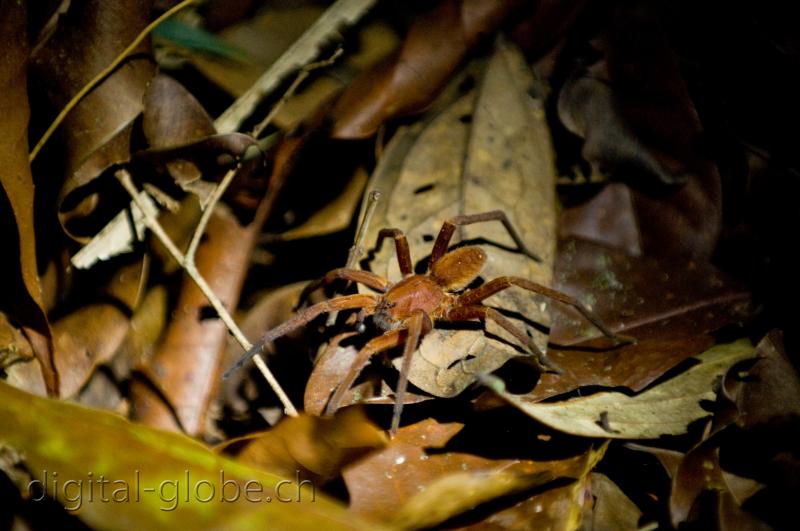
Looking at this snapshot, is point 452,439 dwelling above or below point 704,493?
above

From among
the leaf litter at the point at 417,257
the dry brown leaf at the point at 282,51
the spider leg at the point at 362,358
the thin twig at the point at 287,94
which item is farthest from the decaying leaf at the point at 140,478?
the dry brown leaf at the point at 282,51

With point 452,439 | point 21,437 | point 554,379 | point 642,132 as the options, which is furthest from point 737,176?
point 21,437

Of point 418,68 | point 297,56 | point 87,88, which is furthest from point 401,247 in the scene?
point 87,88

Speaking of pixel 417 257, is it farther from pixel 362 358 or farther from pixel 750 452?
pixel 750 452

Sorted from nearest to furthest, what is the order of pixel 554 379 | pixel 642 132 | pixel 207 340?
pixel 554 379 → pixel 207 340 → pixel 642 132

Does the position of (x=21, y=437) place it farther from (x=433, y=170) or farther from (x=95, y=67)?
(x=433, y=170)

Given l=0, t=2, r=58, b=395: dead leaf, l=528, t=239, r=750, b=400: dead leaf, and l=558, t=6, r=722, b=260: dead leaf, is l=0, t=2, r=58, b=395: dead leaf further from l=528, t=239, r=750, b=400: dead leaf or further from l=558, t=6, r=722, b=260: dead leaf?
l=558, t=6, r=722, b=260: dead leaf
